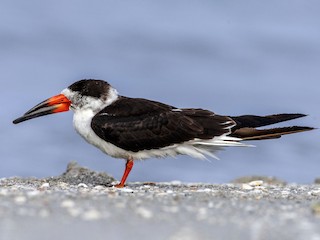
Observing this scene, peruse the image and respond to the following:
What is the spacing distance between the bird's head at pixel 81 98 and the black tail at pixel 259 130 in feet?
5.30

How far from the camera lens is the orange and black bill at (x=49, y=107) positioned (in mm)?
10211

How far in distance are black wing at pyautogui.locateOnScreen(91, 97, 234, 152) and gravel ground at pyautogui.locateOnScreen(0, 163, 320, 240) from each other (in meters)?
1.07

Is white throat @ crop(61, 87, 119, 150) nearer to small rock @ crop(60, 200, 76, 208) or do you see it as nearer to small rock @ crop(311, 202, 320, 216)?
small rock @ crop(60, 200, 76, 208)

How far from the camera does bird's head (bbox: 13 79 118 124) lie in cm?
995

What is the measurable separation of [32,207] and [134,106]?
3.25 meters

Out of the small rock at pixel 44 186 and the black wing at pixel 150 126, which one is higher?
the black wing at pixel 150 126

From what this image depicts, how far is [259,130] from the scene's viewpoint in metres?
9.52

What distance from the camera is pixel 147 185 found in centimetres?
1006

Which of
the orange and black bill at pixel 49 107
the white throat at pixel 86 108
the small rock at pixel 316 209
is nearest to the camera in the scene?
the small rock at pixel 316 209

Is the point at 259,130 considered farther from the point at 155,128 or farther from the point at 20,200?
the point at 20,200

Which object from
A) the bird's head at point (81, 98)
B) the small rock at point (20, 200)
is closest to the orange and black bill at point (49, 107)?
the bird's head at point (81, 98)

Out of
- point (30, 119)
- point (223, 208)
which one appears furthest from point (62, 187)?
point (223, 208)

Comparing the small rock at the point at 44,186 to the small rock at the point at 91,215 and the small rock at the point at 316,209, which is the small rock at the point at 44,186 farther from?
the small rock at the point at 316,209

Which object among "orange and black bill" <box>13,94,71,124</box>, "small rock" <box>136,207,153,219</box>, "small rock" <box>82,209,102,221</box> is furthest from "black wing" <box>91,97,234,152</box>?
"small rock" <box>82,209,102,221</box>
